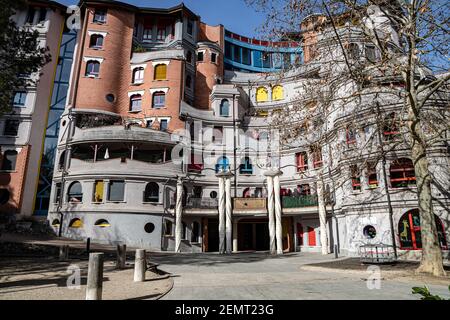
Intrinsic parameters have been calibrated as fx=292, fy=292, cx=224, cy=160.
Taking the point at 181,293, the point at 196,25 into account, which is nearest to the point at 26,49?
the point at 181,293

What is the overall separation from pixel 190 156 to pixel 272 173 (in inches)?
346

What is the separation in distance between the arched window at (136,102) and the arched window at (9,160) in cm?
1260

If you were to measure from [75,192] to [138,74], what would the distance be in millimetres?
15050

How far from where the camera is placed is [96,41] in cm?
3303

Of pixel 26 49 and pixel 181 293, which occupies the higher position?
pixel 26 49

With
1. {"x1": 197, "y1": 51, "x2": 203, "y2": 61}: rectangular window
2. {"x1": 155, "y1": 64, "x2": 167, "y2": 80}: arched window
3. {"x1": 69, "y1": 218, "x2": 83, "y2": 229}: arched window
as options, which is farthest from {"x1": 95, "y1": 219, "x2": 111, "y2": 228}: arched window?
{"x1": 197, "y1": 51, "x2": 203, "y2": 61}: rectangular window

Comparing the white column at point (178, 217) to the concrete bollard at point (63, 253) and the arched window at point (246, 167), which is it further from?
the concrete bollard at point (63, 253)

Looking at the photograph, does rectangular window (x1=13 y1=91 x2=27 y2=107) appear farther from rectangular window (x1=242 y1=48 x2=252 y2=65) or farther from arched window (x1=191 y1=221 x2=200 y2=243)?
rectangular window (x1=242 y1=48 x2=252 y2=65)

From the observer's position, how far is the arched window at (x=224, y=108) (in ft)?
106

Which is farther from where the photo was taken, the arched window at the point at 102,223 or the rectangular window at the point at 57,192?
the rectangular window at the point at 57,192

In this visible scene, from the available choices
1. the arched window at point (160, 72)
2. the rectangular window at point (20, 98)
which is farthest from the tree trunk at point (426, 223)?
the rectangular window at point (20, 98)

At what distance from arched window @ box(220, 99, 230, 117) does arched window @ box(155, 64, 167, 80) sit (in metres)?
6.94
